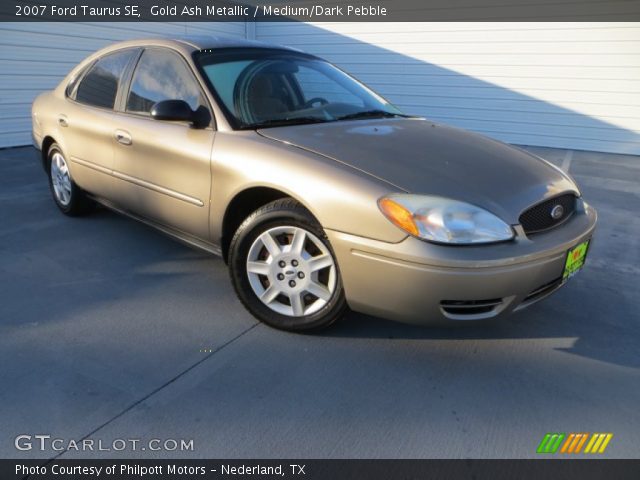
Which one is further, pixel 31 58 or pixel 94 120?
pixel 31 58

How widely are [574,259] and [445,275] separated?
820 mm

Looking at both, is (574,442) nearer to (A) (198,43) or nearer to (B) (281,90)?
(B) (281,90)

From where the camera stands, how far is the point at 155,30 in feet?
30.9

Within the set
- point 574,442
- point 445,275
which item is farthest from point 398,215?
point 574,442

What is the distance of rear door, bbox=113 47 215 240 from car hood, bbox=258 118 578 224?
0.48 meters

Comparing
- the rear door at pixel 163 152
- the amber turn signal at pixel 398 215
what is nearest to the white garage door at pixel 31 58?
the rear door at pixel 163 152

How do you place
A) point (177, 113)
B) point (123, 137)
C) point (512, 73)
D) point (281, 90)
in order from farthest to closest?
point (512, 73)
point (123, 137)
point (281, 90)
point (177, 113)

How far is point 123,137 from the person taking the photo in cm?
315

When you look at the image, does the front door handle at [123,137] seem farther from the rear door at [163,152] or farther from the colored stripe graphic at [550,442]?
the colored stripe graphic at [550,442]

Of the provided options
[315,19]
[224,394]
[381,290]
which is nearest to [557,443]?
[381,290]

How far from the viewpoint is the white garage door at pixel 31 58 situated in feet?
24.4

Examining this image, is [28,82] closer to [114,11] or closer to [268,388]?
[114,11]

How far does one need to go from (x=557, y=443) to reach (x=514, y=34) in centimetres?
884

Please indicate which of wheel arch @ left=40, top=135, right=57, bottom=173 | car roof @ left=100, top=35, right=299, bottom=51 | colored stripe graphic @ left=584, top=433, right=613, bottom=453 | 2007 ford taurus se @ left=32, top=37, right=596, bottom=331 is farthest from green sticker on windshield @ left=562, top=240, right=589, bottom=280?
wheel arch @ left=40, top=135, right=57, bottom=173
